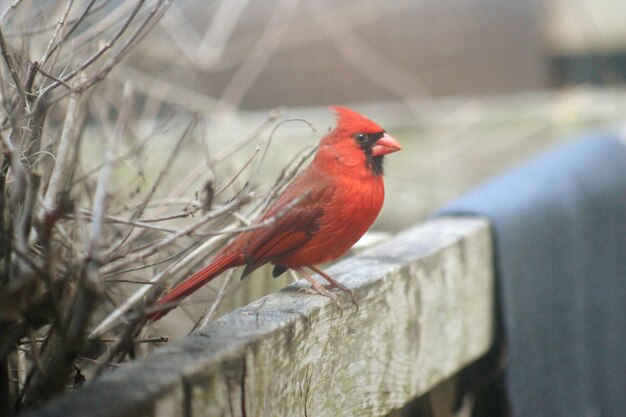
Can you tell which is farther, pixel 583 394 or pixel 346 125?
pixel 583 394

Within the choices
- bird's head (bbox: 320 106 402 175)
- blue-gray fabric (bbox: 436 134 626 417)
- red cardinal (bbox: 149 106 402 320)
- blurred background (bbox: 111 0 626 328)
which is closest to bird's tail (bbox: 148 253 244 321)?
red cardinal (bbox: 149 106 402 320)

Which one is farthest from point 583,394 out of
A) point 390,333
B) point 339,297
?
point 339,297

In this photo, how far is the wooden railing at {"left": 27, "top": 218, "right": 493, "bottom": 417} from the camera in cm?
140

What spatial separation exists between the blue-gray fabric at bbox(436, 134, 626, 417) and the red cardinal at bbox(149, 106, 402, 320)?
677mm

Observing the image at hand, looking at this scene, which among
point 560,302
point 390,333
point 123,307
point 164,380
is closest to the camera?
point 164,380

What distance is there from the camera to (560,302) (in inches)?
126

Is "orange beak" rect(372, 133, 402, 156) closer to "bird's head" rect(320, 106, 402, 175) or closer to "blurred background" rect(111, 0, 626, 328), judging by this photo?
"bird's head" rect(320, 106, 402, 175)

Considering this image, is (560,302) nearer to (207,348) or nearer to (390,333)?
(390,333)

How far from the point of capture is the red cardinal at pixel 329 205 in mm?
2285

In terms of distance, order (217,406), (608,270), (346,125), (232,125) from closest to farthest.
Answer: (217,406) → (346,125) → (608,270) → (232,125)

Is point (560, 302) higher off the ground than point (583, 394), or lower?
higher

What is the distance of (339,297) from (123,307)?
0.54 m

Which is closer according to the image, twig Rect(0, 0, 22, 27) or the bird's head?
twig Rect(0, 0, 22, 27)

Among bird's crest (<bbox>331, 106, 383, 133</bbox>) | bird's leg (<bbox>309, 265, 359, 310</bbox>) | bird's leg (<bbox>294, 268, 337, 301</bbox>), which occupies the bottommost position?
bird's leg (<bbox>309, 265, 359, 310</bbox>)
